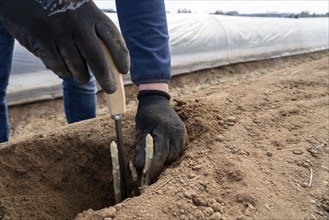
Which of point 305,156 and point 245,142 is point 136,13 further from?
point 305,156

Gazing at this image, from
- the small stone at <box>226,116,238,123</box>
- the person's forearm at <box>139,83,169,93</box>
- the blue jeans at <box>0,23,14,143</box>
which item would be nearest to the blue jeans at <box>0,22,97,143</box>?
the blue jeans at <box>0,23,14,143</box>

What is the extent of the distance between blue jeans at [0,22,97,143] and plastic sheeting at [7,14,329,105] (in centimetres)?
130

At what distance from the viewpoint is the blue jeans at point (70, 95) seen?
183 cm

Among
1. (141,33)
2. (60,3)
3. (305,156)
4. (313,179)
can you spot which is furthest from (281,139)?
(60,3)

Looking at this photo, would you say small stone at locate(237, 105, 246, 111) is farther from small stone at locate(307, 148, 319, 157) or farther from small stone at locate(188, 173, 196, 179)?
small stone at locate(188, 173, 196, 179)

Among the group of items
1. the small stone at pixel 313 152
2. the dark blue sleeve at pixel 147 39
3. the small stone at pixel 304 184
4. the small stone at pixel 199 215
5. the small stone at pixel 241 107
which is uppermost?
the dark blue sleeve at pixel 147 39

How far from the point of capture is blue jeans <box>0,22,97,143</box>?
1829 millimetres

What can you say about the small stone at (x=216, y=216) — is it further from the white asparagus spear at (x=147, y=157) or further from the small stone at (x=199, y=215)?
the white asparagus spear at (x=147, y=157)

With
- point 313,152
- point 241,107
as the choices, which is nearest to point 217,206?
point 313,152

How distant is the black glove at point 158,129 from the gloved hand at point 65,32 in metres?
0.32

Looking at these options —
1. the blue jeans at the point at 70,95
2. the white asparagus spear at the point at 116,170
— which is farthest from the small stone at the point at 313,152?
the blue jeans at the point at 70,95

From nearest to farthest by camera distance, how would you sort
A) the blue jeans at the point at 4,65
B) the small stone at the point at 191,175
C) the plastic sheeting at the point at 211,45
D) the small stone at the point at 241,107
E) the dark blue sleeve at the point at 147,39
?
1. the small stone at the point at 191,175
2. the dark blue sleeve at the point at 147,39
3. the small stone at the point at 241,107
4. the blue jeans at the point at 4,65
5. the plastic sheeting at the point at 211,45

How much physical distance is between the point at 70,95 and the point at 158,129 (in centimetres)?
86

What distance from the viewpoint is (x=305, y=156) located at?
1.23m
